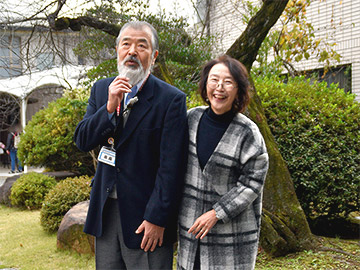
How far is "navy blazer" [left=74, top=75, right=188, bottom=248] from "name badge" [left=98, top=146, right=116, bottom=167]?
0.03m

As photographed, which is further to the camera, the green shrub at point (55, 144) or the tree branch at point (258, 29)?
the green shrub at point (55, 144)

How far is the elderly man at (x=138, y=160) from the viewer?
206 cm

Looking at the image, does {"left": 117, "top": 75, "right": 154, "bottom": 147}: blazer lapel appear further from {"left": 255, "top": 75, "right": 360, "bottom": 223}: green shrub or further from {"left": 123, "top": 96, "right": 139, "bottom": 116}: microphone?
{"left": 255, "top": 75, "right": 360, "bottom": 223}: green shrub

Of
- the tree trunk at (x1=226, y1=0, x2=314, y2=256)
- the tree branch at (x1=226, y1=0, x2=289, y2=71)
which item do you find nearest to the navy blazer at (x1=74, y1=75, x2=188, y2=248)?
the tree trunk at (x1=226, y1=0, x2=314, y2=256)

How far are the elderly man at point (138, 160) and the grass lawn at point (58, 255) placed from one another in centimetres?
212

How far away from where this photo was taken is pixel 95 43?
8.55 metres

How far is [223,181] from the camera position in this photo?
7.11 ft

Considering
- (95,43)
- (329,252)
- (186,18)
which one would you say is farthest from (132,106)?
(186,18)

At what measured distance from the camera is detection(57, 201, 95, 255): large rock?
4.69 m

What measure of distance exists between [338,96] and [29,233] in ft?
17.2

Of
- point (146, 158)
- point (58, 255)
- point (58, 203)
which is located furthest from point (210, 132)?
point (58, 203)

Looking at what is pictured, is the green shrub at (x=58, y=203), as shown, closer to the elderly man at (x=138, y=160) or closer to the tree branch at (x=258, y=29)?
the tree branch at (x=258, y=29)

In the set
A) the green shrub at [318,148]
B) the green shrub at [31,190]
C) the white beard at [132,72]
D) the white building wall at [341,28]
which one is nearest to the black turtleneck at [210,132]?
the white beard at [132,72]

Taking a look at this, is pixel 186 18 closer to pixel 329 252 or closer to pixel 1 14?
pixel 1 14
